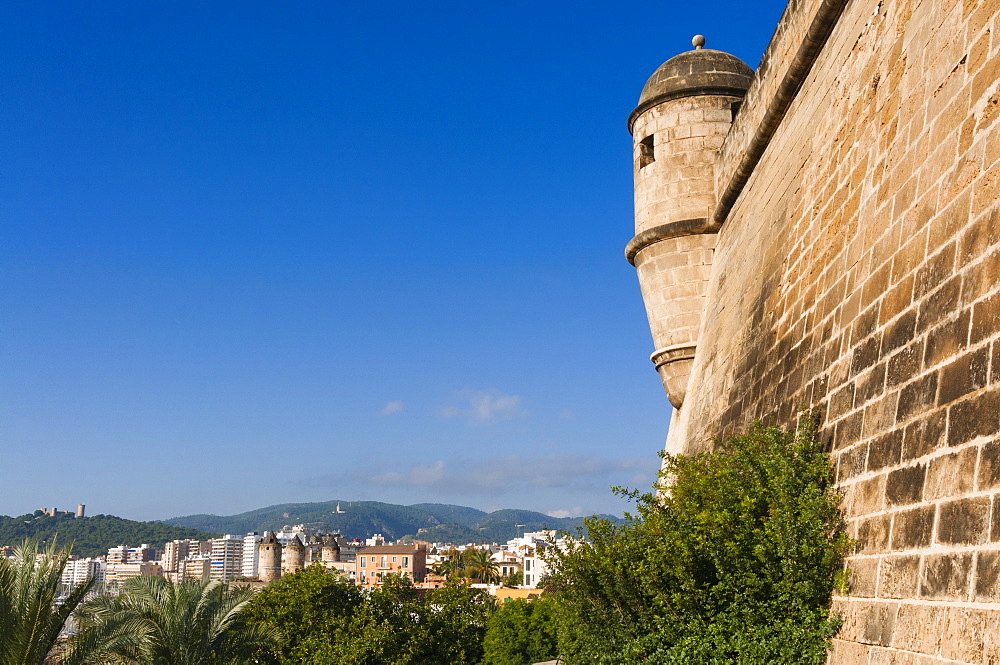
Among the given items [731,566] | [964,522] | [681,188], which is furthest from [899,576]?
[681,188]

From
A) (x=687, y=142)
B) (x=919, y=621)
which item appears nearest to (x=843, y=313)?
(x=919, y=621)

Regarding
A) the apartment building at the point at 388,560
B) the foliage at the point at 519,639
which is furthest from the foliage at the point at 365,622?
the apartment building at the point at 388,560

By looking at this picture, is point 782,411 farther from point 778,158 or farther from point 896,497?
point 778,158

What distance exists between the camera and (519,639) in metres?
42.7

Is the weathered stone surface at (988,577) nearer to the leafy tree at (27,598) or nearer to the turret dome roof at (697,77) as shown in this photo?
the turret dome roof at (697,77)

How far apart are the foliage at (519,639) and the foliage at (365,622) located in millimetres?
20246

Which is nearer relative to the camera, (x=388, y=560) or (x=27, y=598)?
(x=27, y=598)

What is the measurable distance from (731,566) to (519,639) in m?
39.9

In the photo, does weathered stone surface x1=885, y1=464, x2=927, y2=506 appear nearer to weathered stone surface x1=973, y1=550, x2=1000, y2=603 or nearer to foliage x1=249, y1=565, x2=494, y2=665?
weathered stone surface x1=973, y1=550, x2=1000, y2=603

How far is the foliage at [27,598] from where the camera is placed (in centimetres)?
998

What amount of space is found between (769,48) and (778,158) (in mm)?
1297

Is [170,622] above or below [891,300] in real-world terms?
below

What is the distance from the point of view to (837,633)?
4.45 metres

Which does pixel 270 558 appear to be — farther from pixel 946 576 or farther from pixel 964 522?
pixel 964 522
